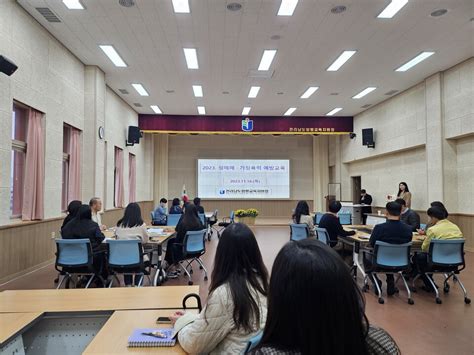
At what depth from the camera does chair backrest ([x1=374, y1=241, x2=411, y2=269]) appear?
427cm

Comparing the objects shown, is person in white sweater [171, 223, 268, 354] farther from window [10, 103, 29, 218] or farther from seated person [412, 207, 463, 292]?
window [10, 103, 29, 218]

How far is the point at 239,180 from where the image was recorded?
15203 mm

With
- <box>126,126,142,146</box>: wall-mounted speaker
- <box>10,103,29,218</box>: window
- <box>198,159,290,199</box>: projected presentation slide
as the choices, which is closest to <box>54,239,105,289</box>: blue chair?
<box>10,103,29,218</box>: window

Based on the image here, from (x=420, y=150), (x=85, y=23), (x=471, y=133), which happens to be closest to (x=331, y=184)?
(x=420, y=150)

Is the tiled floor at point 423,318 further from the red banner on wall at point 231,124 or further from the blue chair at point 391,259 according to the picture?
the red banner on wall at point 231,124

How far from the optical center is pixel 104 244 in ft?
14.9

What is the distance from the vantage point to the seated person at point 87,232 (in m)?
4.29

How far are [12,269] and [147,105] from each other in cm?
744

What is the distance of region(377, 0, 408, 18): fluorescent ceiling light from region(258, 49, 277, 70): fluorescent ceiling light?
225 cm

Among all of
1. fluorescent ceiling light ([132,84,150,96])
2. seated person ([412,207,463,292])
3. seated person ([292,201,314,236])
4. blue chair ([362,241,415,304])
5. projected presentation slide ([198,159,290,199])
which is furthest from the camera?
projected presentation slide ([198,159,290,199])

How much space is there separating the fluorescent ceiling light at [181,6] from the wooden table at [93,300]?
15.2 ft

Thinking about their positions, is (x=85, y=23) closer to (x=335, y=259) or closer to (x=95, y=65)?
(x=95, y=65)

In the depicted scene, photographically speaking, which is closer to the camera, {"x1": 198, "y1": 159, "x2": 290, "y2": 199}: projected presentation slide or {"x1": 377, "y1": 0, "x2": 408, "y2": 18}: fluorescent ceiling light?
{"x1": 377, "y1": 0, "x2": 408, "y2": 18}: fluorescent ceiling light

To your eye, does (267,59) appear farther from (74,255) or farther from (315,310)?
(315,310)
